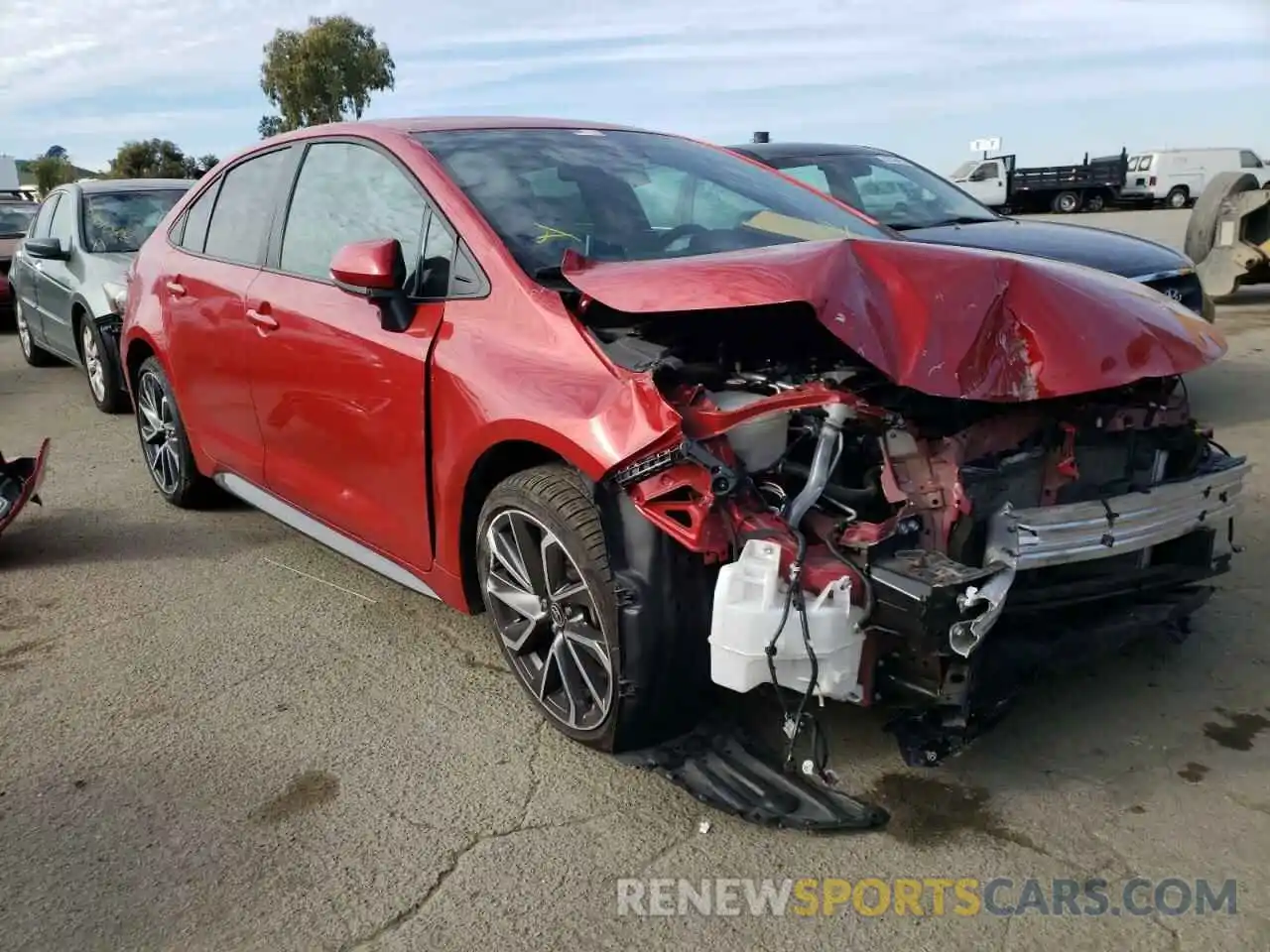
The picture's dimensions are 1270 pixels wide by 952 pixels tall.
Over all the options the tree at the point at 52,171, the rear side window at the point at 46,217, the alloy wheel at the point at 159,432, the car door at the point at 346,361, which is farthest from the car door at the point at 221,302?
the tree at the point at 52,171

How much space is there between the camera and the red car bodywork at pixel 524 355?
2574mm

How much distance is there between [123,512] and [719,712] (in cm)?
376

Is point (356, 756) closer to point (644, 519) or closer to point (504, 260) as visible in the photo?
point (644, 519)

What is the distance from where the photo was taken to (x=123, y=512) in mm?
5422

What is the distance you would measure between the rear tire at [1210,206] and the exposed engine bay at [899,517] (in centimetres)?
841

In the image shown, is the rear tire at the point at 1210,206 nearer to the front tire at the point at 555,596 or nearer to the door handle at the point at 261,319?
the door handle at the point at 261,319

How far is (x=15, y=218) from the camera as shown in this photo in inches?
525

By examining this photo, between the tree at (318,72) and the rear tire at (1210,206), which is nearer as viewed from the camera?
the rear tire at (1210,206)

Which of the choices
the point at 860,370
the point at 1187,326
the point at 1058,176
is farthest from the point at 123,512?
the point at 1058,176

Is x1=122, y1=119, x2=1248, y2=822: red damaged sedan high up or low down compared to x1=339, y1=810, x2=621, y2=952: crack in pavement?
up

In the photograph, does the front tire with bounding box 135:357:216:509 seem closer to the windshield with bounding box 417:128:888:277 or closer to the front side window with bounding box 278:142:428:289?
the front side window with bounding box 278:142:428:289

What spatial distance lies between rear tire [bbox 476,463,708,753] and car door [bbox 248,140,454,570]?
39cm

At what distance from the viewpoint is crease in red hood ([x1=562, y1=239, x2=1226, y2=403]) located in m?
2.53

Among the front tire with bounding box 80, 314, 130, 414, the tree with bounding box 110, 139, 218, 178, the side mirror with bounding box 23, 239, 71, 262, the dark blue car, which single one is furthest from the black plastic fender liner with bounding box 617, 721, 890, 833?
the tree with bounding box 110, 139, 218, 178
